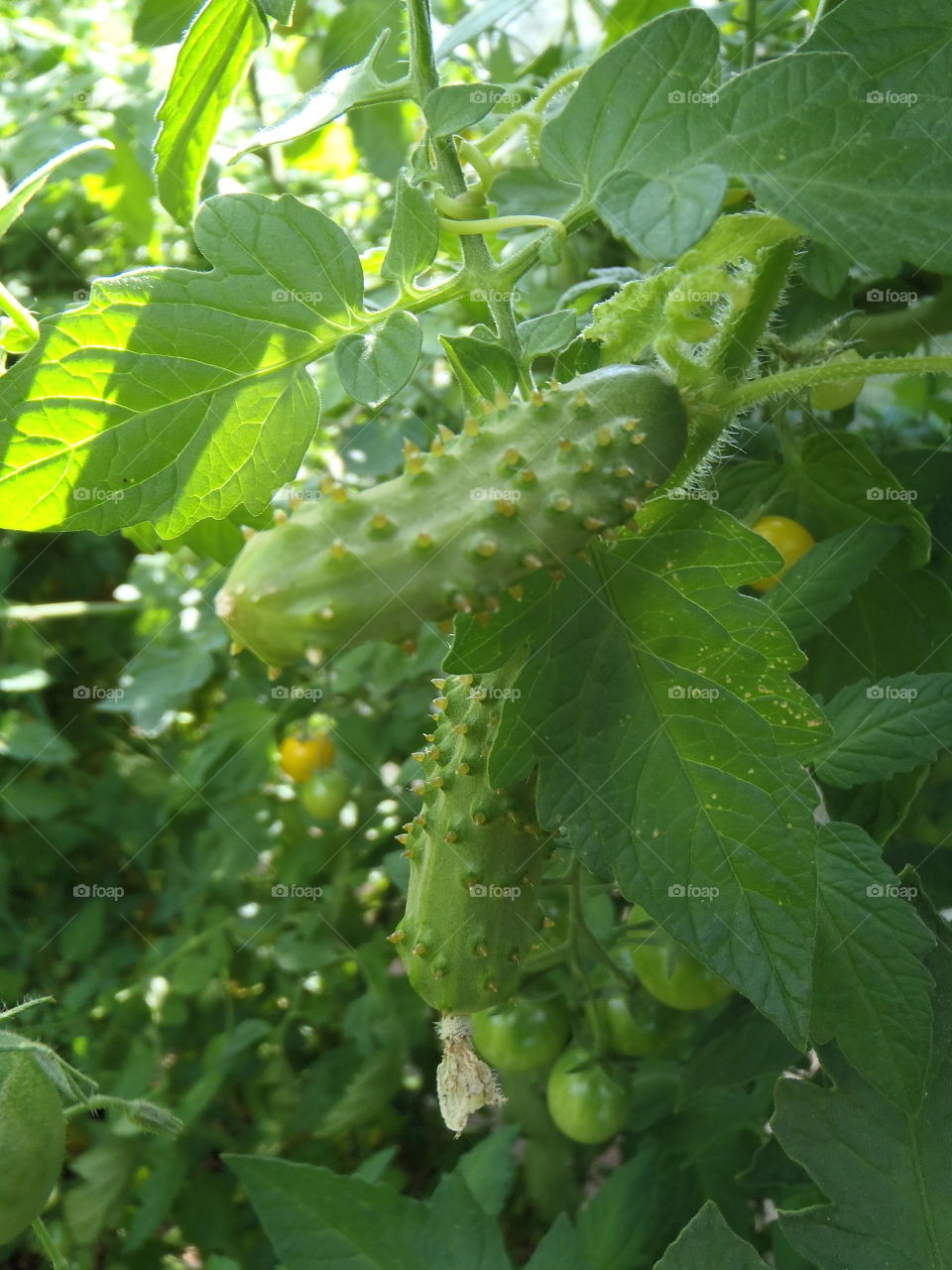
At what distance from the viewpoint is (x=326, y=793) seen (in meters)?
1.23

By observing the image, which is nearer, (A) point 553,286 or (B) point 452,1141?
(A) point 553,286

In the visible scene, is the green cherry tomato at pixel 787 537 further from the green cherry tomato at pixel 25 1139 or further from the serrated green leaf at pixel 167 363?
the green cherry tomato at pixel 25 1139

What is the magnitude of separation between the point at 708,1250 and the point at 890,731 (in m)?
0.30

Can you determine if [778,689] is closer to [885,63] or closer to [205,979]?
[885,63]

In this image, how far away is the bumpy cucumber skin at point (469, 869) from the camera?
0.58 m

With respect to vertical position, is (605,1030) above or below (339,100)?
below

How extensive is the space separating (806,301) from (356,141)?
49 cm

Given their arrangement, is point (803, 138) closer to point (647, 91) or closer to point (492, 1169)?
point (647, 91)

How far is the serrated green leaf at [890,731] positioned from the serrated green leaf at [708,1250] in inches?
9.8

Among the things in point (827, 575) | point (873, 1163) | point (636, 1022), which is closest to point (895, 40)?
point (827, 575)

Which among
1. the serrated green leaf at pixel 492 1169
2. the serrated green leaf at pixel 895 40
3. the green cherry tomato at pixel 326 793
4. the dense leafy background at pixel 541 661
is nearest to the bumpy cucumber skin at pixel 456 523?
the dense leafy background at pixel 541 661

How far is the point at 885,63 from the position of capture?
0.49 meters

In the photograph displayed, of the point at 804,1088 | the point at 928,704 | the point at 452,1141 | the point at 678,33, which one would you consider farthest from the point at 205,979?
the point at 678,33

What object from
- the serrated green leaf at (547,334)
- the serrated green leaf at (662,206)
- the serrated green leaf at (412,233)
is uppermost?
the serrated green leaf at (662,206)
